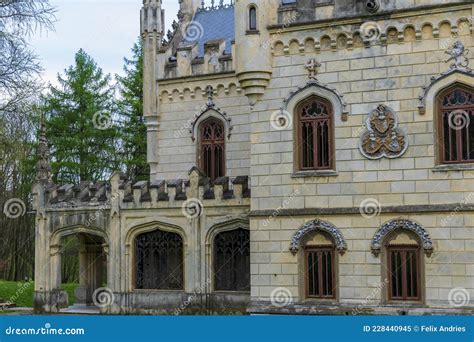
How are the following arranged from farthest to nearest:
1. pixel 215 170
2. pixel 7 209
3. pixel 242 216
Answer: pixel 7 209 < pixel 215 170 < pixel 242 216

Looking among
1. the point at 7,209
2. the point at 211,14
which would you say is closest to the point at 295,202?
the point at 211,14

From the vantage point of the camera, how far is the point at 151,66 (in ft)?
91.9

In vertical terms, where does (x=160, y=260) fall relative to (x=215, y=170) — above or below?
below

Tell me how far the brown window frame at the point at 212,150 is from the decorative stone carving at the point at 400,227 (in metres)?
10.0

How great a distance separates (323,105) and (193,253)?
6.81 meters

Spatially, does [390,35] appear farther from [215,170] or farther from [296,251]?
[215,170]

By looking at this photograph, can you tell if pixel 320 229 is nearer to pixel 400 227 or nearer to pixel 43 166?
pixel 400 227

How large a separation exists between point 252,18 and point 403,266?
7341 mm

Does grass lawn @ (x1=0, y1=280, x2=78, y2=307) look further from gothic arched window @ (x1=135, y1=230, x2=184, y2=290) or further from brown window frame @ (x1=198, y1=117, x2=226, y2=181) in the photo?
brown window frame @ (x1=198, y1=117, x2=226, y2=181)

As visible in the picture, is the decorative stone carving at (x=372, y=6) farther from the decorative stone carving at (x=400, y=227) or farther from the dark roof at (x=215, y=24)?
the dark roof at (x=215, y=24)

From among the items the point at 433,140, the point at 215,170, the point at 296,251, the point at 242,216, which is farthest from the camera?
the point at 215,170

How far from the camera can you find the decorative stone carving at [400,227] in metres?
17.1

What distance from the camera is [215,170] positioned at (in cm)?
2702

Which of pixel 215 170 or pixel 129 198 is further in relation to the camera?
pixel 215 170
